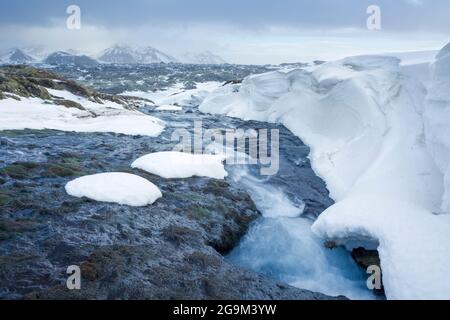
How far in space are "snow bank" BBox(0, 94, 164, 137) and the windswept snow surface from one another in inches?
380

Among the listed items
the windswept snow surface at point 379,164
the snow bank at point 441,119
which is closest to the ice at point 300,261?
the windswept snow surface at point 379,164

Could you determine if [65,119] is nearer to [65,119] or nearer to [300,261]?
[65,119]

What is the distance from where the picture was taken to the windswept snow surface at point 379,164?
7.03 m

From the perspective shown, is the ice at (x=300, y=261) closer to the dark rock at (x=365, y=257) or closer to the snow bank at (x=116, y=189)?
the dark rock at (x=365, y=257)

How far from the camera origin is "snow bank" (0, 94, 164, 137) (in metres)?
18.3

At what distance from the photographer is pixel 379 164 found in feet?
38.4

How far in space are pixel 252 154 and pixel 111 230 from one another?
10540 millimetres

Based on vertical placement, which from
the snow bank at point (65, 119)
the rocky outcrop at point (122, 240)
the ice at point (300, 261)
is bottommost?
the ice at point (300, 261)

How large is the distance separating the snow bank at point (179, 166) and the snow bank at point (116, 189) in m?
1.85

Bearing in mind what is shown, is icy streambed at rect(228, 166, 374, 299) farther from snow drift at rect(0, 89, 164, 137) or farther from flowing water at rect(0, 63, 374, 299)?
snow drift at rect(0, 89, 164, 137)

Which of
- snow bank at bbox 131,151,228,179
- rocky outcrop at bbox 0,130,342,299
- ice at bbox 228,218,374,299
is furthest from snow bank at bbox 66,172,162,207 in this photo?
ice at bbox 228,218,374,299

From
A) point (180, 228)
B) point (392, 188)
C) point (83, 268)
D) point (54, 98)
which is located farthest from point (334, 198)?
point (54, 98)

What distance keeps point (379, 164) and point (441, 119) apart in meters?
2.42

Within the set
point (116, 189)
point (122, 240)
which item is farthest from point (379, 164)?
point (122, 240)
